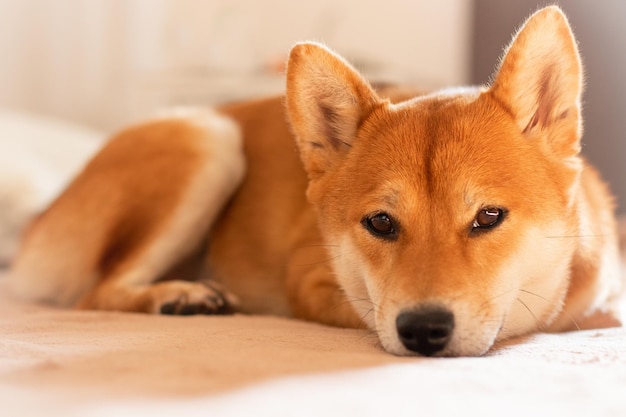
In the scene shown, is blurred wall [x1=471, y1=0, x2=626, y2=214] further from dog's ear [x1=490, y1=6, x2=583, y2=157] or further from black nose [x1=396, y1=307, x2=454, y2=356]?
black nose [x1=396, y1=307, x2=454, y2=356]

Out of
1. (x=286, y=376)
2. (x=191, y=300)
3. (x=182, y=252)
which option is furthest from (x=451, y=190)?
(x=182, y=252)

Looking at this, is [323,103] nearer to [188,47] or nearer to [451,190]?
[451,190]

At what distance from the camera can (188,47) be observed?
469cm

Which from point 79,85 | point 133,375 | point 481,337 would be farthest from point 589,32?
point 79,85

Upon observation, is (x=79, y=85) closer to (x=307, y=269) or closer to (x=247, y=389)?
(x=307, y=269)

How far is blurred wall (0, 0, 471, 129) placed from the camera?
439cm

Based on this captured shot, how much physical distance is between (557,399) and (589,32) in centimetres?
237

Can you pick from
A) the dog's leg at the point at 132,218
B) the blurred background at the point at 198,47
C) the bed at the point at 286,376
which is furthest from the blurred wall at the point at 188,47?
the bed at the point at 286,376

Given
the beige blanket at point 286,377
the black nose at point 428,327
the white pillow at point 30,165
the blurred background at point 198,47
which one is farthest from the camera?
the blurred background at point 198,47

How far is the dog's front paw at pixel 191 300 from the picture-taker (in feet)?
6.36

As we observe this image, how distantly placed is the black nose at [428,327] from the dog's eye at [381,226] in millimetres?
254

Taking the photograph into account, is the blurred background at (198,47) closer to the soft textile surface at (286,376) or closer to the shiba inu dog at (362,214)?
the shiba inu dog at (362,214)

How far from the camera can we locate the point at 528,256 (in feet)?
4.92

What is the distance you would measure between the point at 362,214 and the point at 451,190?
228 mm
